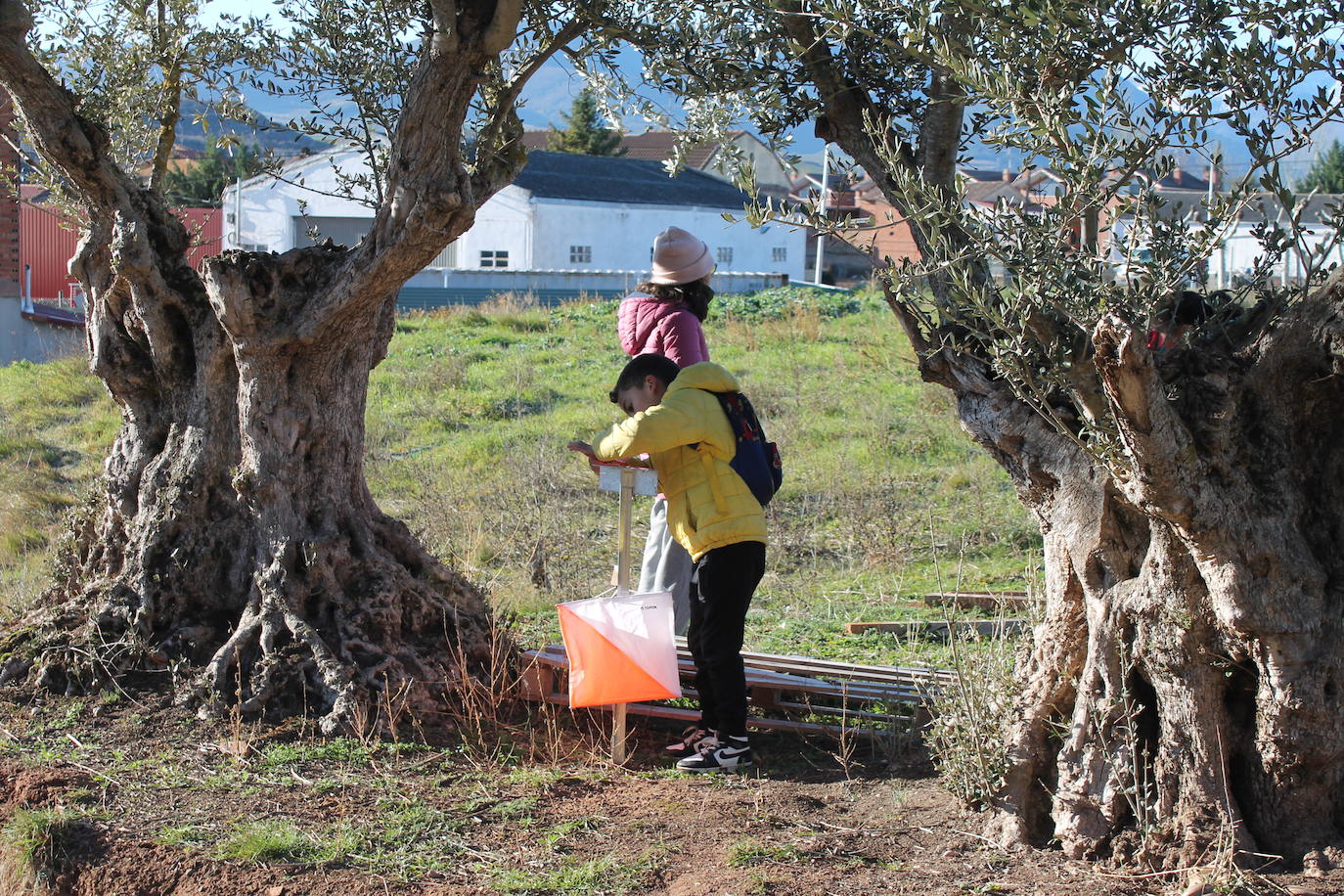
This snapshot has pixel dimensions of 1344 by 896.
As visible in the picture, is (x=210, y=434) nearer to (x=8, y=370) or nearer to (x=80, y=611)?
(x=80, y=611)

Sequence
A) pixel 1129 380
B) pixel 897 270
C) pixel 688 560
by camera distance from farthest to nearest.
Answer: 1. pixel 688 560
2. pixel 897 270
3. pixel 1129 380

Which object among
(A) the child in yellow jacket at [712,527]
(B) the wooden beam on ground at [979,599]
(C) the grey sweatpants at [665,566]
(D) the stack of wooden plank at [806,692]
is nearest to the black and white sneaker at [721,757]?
(A) the child in yellow jacket at [712,527]

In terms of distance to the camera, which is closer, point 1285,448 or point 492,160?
point 1285,448

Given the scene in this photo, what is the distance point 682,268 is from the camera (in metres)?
5.80

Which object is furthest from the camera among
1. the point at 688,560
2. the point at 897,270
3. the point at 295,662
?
the point at 688,560

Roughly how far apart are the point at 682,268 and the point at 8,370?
47.5 feet

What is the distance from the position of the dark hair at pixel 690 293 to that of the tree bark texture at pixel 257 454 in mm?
870

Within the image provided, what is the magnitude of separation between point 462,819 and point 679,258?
104 inches

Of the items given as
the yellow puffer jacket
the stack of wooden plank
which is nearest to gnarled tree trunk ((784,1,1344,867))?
the yellow puffer jacket

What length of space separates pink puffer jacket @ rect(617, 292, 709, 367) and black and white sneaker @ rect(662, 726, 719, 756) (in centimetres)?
163

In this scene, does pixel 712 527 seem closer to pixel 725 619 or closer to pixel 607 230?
pixel 725 619

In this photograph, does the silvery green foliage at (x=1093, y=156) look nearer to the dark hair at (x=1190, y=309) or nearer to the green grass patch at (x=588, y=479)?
the dark hair at (x=1190, y=309)

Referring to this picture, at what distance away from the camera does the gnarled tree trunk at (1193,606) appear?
3.57 metres

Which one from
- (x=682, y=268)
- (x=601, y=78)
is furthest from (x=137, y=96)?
(x=682, y=268)
